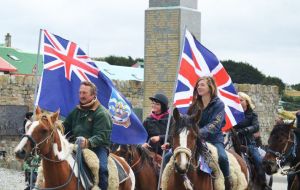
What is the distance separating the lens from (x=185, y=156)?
9.11 m

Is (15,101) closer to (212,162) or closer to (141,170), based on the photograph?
(141,170)

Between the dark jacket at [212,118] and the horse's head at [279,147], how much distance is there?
8.00ft

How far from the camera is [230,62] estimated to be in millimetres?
73438

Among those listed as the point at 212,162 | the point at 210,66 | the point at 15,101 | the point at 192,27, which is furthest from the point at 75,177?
the point at 15,101

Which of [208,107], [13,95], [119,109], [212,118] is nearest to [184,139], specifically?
[212,118]

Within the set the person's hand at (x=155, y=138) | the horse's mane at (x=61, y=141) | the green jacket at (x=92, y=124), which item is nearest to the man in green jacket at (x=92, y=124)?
the green jacket at (x=92, y=124)

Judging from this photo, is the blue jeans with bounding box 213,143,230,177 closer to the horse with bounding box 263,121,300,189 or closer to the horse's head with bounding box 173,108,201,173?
the horse's head with bounding box 173,108,201,173

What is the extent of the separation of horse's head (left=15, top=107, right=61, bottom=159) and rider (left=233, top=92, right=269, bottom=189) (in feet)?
17.3

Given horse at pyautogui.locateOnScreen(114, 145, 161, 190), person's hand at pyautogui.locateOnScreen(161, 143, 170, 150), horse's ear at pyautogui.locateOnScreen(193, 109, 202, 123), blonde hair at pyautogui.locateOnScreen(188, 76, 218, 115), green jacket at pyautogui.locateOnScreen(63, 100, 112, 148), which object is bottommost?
horse at pyautogui.locateOnScreen(114, 145, 161, 190)

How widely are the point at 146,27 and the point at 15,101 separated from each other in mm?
5396

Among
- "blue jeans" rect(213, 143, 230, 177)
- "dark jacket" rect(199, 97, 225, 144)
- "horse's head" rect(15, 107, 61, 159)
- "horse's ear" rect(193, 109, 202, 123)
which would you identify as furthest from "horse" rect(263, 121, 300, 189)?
"horse's head" rect(15, 107, 61, 159)

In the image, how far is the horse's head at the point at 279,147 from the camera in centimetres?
1252

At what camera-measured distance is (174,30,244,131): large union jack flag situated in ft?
37.9

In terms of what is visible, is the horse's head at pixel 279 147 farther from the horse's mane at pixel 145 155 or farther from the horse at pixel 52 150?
the horse at pixel 52 150
